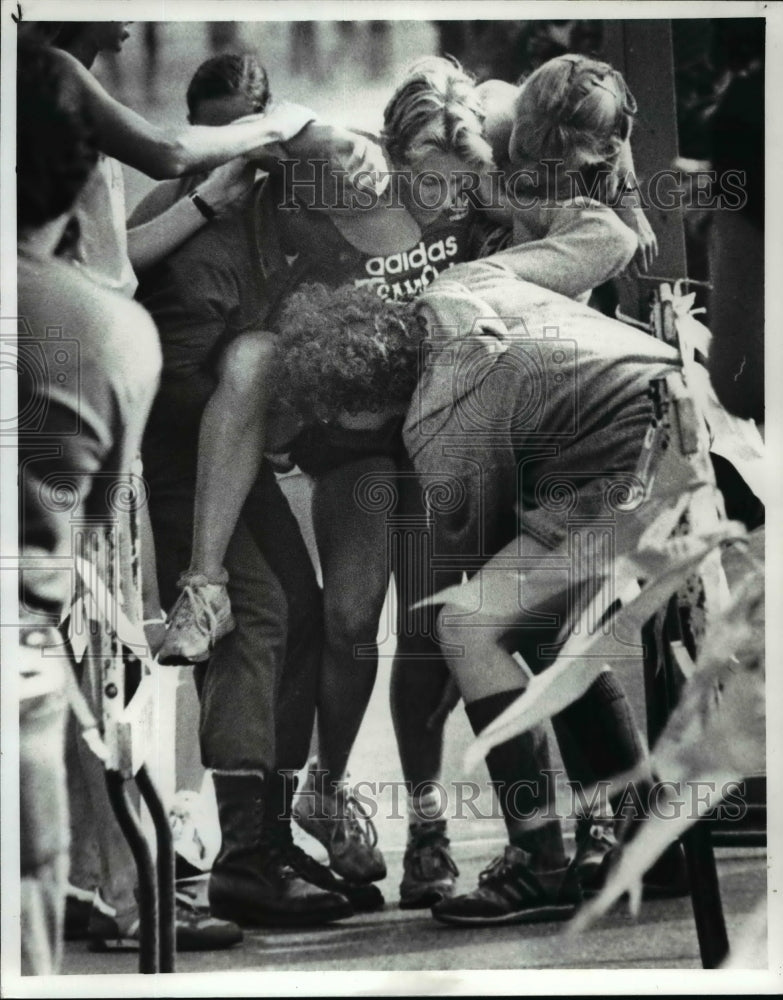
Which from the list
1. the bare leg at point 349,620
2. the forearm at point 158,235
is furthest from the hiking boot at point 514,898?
the forearm at point 158,235

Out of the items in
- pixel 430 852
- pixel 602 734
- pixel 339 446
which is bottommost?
pixel 430 852

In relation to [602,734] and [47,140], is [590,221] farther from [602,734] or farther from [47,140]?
[47,140]

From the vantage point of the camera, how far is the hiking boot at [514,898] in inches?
134

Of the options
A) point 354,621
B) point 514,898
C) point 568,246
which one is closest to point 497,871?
point 514,898

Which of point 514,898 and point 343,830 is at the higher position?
point 343,830

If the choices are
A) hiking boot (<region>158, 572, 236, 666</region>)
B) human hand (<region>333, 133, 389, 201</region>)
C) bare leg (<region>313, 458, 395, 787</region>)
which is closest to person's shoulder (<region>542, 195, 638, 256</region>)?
human hand (<region>333, 133, 389, 201</region>)

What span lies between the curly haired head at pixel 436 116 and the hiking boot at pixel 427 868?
2020mm

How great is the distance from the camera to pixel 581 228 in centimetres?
346

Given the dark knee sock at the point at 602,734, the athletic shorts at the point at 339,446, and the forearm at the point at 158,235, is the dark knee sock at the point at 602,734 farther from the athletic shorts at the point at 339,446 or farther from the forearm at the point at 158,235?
the forearm at the point at 158,235

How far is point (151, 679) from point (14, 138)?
1.68m

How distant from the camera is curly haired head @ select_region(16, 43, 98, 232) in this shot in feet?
11.2

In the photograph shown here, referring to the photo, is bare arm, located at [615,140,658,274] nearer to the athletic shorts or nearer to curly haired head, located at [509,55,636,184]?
curly haired head, located at [509,55,636,184]

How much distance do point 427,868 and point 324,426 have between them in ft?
4.47

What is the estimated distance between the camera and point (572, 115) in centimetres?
345
